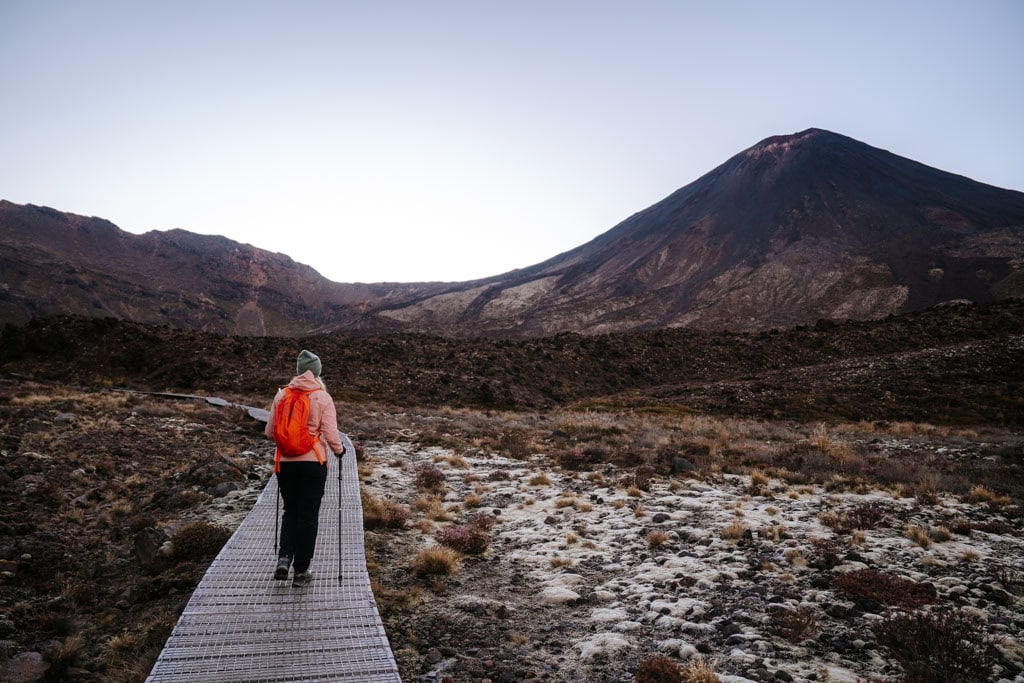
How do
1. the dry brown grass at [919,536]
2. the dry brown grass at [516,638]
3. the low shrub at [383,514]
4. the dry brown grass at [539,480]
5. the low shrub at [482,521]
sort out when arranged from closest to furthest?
the dry brown grass at [516,638]
the dry brown grass at [919,536]
the low shrub at [383,514]
the low shrub at [482,521]
the dry brown grass at [539,480]

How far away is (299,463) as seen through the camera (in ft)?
19.1

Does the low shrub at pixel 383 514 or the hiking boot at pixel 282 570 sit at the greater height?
the hiking boot at pixel 282 570

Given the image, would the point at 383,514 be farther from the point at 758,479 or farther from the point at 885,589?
the point at 758,479

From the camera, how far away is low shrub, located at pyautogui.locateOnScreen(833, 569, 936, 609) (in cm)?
553

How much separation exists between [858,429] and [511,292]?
116 m

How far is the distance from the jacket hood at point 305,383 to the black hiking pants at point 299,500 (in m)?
0.90

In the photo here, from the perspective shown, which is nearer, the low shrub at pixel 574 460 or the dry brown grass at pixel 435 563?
the dry brown grass at pixel 435 563

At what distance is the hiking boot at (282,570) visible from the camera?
5.62 meters

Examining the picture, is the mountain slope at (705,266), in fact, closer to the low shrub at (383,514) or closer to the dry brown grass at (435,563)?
the low shrub at (383,514)

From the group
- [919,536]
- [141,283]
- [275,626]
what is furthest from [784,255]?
[141,283]

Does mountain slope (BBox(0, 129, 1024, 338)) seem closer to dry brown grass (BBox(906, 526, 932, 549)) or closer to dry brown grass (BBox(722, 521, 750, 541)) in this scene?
dry brown grass (BBox(906, 526, 932, 549))

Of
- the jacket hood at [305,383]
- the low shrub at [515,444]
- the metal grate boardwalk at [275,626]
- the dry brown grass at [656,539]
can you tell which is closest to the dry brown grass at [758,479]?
the dry brown grass at [656,539]

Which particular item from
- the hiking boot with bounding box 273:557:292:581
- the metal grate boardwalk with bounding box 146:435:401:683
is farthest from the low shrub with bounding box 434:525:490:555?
the hiking boot with bounding box 273:557:292:581

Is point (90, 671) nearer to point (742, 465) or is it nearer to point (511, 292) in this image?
point (742, 465)
